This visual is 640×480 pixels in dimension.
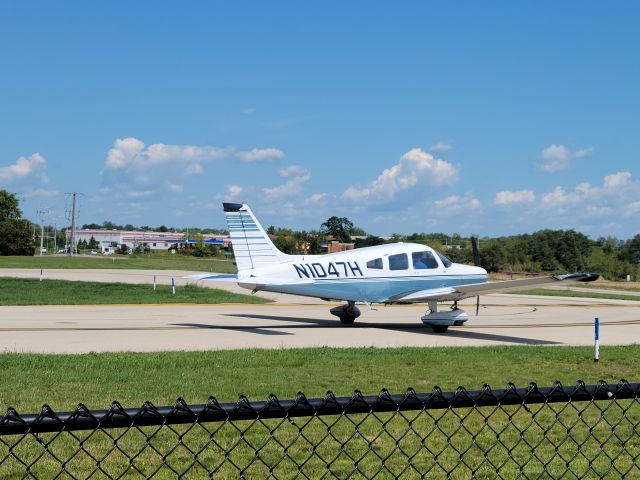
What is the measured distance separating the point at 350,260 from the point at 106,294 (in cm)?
1704

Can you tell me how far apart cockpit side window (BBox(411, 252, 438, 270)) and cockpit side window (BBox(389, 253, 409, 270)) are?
259 mm

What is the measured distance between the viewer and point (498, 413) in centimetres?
1047

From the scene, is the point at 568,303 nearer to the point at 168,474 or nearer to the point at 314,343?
the point at 314,343

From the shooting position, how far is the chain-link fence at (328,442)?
365 centimetres

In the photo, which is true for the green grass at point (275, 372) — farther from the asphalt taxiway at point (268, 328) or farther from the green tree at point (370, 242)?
the green tree at point (370, 242)

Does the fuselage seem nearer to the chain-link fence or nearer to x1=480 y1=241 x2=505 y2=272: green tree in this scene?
the chain-link fence

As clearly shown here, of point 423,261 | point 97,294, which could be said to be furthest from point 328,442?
point 97,294

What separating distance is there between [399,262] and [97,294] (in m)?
17.9

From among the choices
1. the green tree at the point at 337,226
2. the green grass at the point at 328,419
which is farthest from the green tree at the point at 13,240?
the green grass at the point at 328,419

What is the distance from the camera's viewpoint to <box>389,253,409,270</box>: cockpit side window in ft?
75.9

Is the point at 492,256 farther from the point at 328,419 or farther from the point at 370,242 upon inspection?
the point at 328,419

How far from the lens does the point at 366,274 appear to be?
2289 centimetres

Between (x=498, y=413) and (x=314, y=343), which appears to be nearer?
(x=498, y=413)

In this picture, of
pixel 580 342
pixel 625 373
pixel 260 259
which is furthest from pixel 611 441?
pixel 260 259
